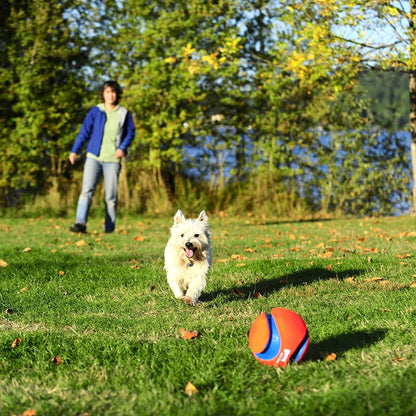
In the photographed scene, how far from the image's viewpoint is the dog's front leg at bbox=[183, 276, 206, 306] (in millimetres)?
5293

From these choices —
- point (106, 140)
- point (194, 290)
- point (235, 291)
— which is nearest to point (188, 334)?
point (194, 290)

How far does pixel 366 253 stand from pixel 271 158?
8.33 metres

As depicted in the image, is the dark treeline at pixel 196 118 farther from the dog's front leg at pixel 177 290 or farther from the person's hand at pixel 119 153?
the dog's front leg at pixel 177 290

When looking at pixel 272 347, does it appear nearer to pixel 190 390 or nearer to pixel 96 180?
pixel 190 390

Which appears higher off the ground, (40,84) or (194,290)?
(40,84)

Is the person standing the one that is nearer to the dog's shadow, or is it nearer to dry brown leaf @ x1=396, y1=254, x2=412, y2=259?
the dog's shadow

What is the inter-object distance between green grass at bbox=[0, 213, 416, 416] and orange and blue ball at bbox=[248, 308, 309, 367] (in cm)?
8

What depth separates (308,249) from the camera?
8.85 meters

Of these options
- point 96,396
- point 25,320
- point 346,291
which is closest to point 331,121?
point 346,291

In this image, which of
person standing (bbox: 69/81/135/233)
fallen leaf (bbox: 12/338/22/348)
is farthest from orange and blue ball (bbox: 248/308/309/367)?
person standing (bbox: 69/81/135/233)

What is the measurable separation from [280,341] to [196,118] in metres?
12.7

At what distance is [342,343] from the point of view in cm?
410

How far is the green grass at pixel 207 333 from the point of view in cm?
316

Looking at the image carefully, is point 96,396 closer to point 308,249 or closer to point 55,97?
point 308,249
